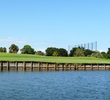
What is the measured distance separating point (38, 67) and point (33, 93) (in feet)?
213

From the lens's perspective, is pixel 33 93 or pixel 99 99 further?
pixel 33 93

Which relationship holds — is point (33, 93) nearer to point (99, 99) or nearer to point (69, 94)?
point (69, 94)

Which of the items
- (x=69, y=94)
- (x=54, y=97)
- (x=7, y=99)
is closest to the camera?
(x=7, y=99)

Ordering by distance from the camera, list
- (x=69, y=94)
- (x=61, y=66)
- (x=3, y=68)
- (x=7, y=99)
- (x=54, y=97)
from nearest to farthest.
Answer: (x=7, y=99), (x=54, y=97), (x=69, y=94), (x=3, y=68), (x=61, y=66)

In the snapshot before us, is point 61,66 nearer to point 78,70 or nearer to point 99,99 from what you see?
point 78,70

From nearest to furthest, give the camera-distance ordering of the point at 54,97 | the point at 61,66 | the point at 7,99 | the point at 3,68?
the point at 7,99 < the point at 54,97 < the point at 3,68 < the point at 61,66

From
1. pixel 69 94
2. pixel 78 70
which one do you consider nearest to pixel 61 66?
pixel 78 70

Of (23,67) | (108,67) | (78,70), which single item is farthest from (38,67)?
(108,67)

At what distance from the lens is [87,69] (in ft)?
415

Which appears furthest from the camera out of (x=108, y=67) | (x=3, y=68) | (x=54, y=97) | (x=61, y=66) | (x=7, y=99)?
(x=108, y=67)

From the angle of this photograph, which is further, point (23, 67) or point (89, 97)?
point (23, 67)

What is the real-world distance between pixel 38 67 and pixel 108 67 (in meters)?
29.6

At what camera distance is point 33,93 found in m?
50.6

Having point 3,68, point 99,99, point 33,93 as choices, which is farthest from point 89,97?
point 3,68
